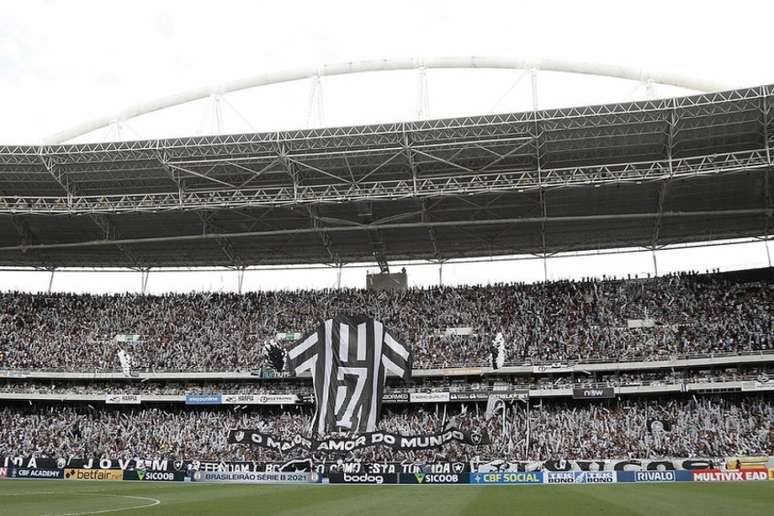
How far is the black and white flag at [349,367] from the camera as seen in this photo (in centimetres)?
3975

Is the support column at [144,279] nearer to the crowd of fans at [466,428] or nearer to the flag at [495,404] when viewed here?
the crowd of fans at [466,428]

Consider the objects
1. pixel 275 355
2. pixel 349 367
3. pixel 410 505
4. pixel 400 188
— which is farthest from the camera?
Result: pixel 275 355

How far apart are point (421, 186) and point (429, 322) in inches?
419

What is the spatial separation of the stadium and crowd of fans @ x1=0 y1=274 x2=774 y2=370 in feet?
0.60

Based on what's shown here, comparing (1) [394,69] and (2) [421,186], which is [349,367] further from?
(1) [394,69]

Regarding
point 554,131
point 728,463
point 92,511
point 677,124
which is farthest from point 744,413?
point 92,511

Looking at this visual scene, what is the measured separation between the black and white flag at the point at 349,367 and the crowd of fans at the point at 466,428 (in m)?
2.09

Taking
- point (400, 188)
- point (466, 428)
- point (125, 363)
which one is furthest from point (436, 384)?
point (125, 363)

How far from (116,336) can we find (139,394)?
241 inches

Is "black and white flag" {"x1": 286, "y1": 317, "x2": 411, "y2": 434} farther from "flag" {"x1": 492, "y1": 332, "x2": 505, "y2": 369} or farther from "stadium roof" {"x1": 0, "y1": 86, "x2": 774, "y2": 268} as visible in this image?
"stadium roof" {"x1": 0, "y1": 86, "x2": 774, "y2": 268}

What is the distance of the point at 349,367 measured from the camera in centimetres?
4069

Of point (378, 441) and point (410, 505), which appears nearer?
point (410, 505)

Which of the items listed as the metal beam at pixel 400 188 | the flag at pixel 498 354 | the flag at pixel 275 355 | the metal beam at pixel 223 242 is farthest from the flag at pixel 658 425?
the metal beam at pixel 223 242

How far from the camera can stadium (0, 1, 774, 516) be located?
122 ft
